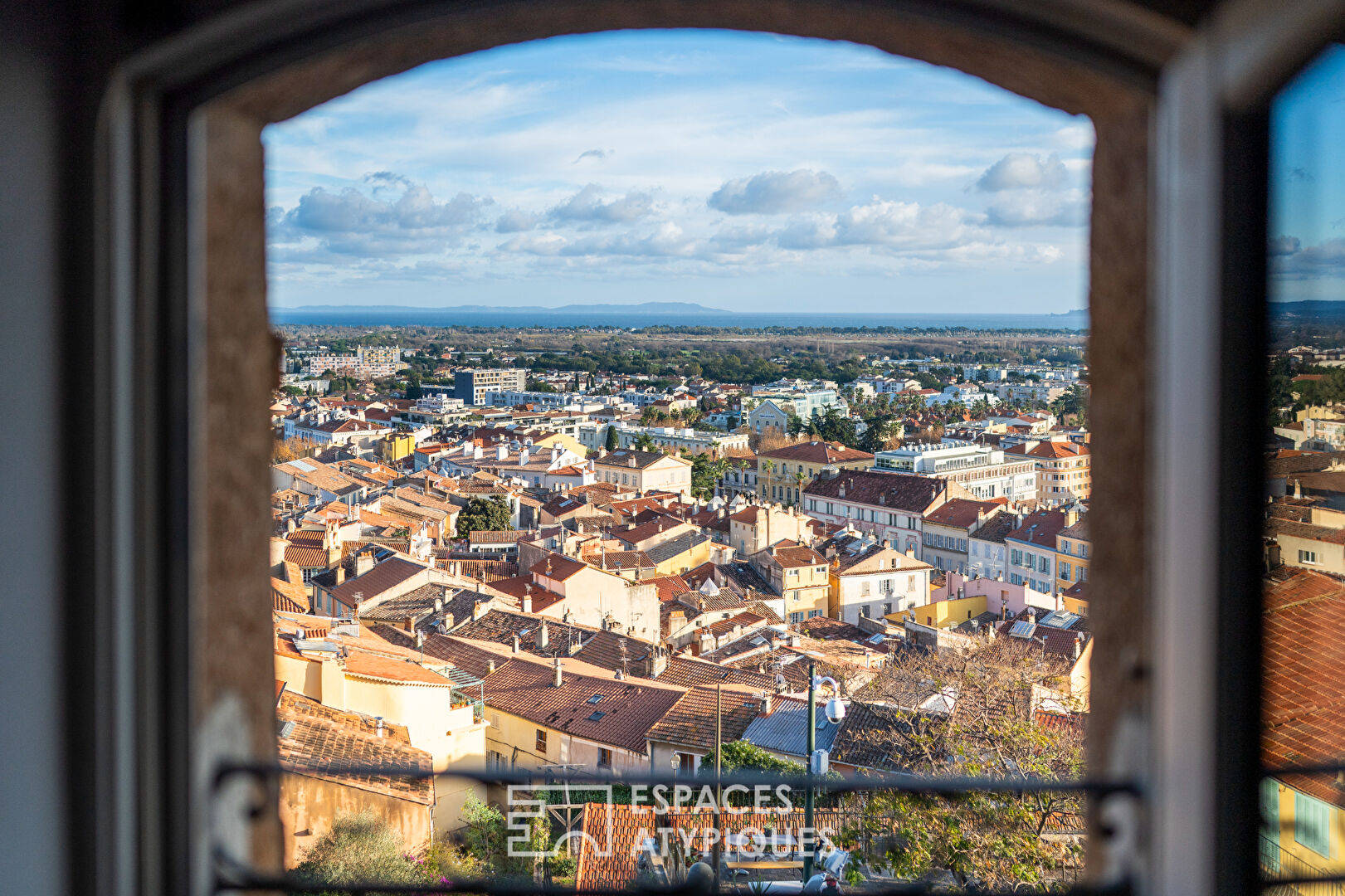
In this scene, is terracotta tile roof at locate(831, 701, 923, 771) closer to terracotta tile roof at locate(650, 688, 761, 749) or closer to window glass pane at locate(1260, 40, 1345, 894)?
terracotta tile roof at locate(650, 688, 761, 749)

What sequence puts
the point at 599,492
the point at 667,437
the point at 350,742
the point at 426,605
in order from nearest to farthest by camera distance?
the point at 350,742, the point at 426,605, the point at 599,492, the point at 667,437

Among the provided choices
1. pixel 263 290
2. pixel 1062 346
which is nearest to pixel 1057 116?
pixel 263 290

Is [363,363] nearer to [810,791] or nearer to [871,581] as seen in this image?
[810,791]

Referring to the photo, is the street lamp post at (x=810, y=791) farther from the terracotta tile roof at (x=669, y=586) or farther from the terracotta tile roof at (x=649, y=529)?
the terracotta tile roof at (x=649, y=529)

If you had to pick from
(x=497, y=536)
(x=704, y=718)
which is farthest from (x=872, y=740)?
(x=497, y=536)

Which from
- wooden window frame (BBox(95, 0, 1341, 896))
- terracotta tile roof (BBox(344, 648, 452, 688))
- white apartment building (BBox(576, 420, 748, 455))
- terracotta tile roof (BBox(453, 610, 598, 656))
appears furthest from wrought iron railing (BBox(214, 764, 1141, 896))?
white apartment building (BBox(576, 420, 748, 455))

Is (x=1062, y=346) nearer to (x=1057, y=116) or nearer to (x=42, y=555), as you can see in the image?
(x=1057, y=116)

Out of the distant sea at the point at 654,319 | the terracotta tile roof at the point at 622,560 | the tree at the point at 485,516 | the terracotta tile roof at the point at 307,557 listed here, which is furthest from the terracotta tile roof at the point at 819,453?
the terracotta tile roof at the point at 307,557
